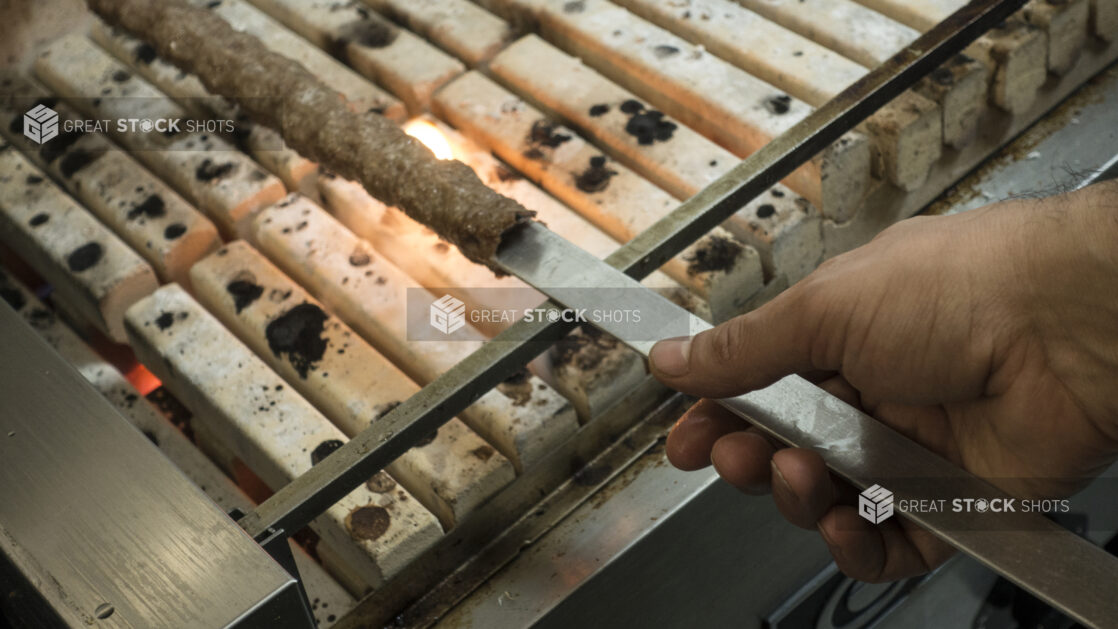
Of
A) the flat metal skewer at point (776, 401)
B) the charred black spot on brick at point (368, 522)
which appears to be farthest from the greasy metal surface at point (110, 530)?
the charred black spot on brick at point (368, 522)

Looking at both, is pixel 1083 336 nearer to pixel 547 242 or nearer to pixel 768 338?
pixel 768 338

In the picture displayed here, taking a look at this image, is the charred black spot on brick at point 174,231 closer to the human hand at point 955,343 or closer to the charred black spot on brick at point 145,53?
the charred black spot on brick at point 145,53

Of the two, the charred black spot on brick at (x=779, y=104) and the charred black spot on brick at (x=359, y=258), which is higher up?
the charred black spot on brick at (x=779, y=104)

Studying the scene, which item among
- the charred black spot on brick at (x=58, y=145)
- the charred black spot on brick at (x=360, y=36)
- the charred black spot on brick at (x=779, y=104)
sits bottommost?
the charred black spot on brick at (x=779, y=104)

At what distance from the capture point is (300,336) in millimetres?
1840

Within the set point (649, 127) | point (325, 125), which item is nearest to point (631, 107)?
point (649, 127)

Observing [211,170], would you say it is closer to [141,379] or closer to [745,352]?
[141,379]

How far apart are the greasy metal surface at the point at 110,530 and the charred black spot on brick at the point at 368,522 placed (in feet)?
1.34

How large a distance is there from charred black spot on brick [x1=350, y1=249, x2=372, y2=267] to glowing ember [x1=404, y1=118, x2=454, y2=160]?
298 millimetres

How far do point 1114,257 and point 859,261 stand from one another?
299mm

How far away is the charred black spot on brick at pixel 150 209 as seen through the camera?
2.07 meters

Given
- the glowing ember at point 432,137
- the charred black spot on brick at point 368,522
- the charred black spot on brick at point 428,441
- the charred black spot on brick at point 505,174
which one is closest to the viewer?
the charred black spot on brick at point 368,522

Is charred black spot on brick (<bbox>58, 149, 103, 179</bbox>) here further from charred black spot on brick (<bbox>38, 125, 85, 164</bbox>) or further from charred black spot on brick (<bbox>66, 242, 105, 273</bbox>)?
charred black spot on brick (<bbox>66, 242, 105, 273</bbox>)

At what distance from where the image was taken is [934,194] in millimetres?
2070
